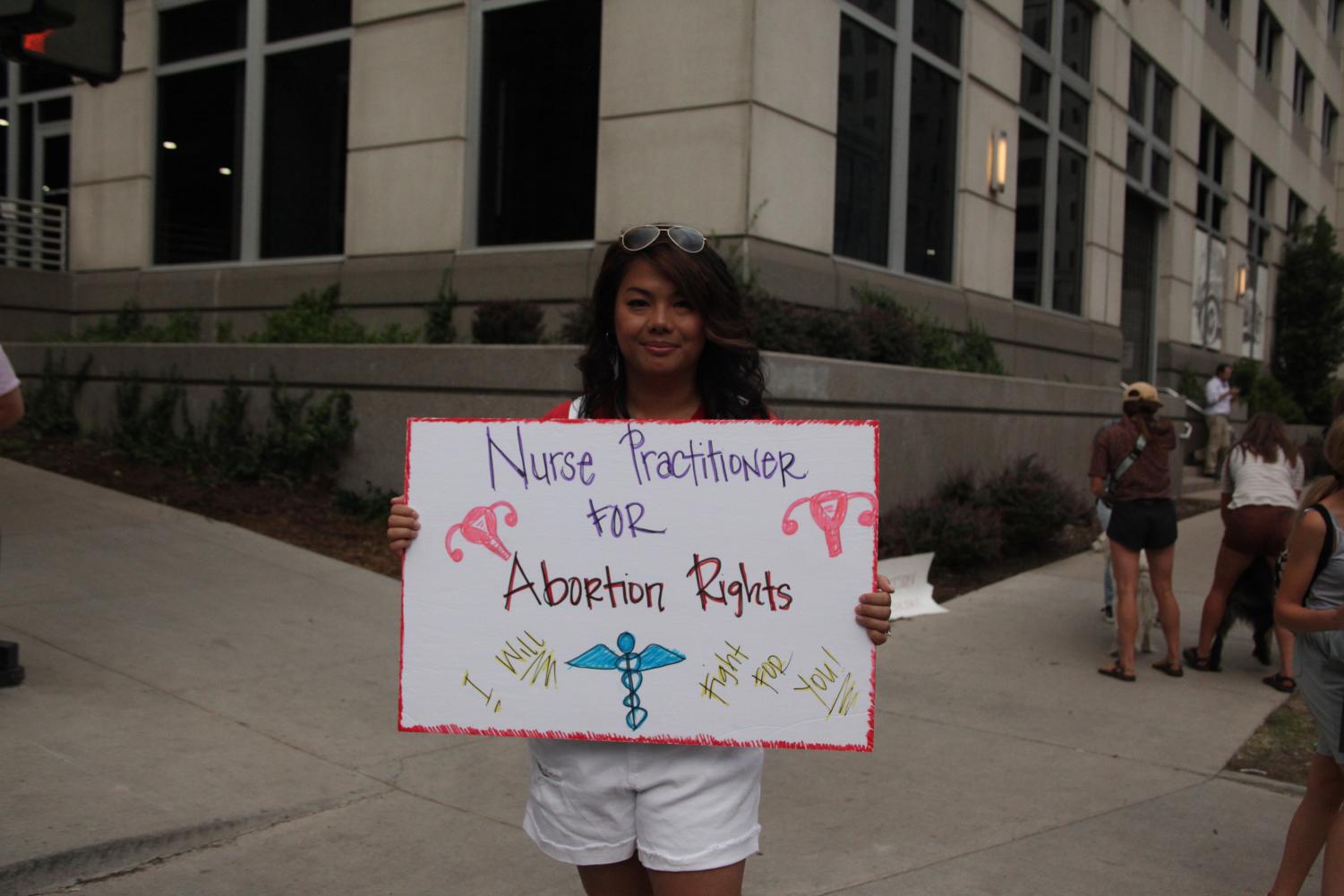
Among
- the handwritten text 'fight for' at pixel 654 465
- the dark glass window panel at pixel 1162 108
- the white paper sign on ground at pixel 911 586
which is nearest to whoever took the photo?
the handwritten text 'fight for' at pixel 654 465

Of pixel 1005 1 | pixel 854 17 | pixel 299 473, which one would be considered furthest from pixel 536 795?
pixel 1005 1

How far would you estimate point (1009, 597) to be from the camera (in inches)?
351

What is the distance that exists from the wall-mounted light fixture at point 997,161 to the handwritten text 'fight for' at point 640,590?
522 inches

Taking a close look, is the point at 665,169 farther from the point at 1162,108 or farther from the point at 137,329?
the point at 1162,108

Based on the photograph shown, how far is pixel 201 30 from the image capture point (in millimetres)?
14406

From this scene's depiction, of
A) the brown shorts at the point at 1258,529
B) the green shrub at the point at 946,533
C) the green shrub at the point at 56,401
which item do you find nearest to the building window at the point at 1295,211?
the green shrub at the point at 946,533

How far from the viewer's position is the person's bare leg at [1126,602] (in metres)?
6.85

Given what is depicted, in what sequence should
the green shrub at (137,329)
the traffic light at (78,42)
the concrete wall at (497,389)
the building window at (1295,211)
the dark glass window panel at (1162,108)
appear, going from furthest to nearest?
the building window at (1295,211), the dark glass window panel at (1162,108), the green shrub at (137,329), the concrete wall at (497,389), the traffic light at (78,42)

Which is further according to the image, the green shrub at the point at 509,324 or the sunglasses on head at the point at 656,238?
the green shrub at the point at 509,324

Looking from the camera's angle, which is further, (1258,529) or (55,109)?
(55,109)

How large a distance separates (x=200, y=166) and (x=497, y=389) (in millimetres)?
7567

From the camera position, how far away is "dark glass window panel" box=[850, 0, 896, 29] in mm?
12141

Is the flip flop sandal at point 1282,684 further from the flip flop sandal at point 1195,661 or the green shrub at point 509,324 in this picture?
the green shrub at point 509,324

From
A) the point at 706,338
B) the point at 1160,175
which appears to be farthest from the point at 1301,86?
the point at 706,338
